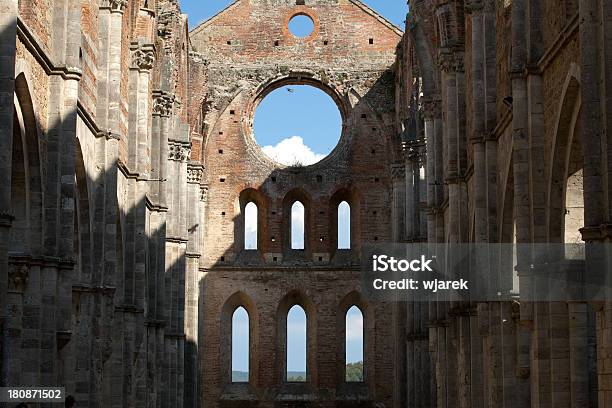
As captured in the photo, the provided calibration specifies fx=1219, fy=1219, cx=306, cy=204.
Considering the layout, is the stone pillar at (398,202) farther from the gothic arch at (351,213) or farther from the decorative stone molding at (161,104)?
the decorative stone molding at (161,104)

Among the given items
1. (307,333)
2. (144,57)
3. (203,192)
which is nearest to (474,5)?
(144,57)

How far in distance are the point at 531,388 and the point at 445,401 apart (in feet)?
29.9

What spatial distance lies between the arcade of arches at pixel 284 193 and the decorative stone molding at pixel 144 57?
0.09 meters

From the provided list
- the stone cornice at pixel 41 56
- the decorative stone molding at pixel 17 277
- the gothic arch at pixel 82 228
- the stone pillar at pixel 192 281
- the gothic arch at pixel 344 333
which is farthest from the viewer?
the gothic arch at pixel 344 333

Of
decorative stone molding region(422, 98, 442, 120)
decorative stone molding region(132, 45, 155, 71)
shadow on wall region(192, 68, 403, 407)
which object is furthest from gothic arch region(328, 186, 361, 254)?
decorative stone molding region(132, 45, 155, 71)

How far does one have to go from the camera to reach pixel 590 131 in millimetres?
13383

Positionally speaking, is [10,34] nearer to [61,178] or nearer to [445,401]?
[61,178]

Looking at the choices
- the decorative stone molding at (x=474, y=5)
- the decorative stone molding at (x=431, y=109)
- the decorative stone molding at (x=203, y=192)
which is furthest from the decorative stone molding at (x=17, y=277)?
the decorative stone molding at (x=203, y=192)

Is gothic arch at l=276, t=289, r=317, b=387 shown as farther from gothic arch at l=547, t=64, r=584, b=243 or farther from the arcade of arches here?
gothic arch at l=547, t=64, r=584, b=243

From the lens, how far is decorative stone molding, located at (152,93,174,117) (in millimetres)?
29703

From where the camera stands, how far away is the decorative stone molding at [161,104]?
29.7 metres

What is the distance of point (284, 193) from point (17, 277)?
75.8ft

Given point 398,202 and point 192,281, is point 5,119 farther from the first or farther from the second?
point 398,202

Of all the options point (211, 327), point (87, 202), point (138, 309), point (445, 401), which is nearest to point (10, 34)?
point (87, 202)
